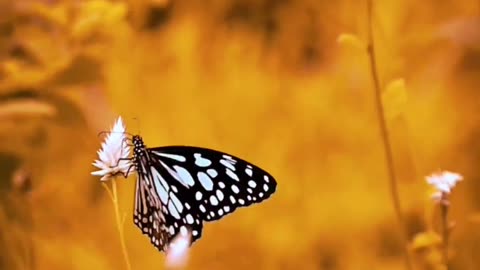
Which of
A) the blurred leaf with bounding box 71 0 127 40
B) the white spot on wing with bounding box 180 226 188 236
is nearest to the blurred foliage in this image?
the blurred leaf with bounding box 71 0 127 40

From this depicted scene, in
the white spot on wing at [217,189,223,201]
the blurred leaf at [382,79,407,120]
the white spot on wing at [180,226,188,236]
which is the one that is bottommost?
the white spot on wing at [180,226,188,236]

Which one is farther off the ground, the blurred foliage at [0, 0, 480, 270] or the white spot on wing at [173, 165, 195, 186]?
the blurred foliage at [0, 0, 480, 270]

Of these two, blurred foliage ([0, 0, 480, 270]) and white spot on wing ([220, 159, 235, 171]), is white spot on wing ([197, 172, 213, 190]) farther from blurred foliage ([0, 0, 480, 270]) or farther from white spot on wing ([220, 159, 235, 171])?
blurred foliage ([0, 0, 480, 270])

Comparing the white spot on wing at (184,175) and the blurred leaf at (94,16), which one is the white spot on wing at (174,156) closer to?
the white spot on wing at (184,175)

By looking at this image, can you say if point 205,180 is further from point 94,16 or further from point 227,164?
point 94,16

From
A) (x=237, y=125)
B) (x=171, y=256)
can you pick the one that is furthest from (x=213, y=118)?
(x=171, y=256)

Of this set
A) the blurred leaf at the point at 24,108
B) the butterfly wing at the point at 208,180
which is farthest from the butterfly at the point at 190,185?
the blurred leaf at the point at 24,108

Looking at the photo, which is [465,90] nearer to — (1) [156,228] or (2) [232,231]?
(2) [232,231]
